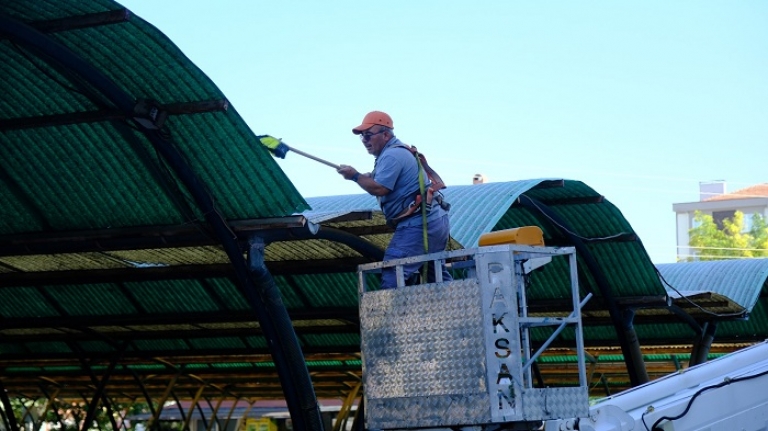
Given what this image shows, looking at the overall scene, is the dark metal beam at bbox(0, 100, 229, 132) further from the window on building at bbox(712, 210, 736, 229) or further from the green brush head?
the window on building at bbox(712, 210, 736, 229)

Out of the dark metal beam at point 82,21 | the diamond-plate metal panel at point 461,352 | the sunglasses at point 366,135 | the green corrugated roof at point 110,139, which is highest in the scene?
the dark metal beam at point 82,21

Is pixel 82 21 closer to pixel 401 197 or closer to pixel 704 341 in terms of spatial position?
pixel 401 197

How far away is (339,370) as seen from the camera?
1329 inches

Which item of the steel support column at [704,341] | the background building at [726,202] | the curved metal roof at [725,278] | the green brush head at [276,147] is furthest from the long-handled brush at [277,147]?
the background building at [726,202]

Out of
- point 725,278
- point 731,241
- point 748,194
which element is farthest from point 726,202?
point 725,278

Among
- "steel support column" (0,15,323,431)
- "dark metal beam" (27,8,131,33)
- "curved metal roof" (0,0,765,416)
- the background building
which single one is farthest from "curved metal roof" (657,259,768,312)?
the background building

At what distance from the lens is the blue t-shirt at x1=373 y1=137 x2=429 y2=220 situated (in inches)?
428

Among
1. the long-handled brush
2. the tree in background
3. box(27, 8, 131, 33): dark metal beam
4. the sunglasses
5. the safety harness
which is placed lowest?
the safety harness

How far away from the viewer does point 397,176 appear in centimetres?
1092

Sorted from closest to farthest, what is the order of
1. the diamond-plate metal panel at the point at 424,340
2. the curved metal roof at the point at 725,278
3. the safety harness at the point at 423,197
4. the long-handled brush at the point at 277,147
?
the diamond-plate metal panel at the point at 424,340 → the safety harness at the point at 423,197 → the long-handled brush at the point at 277,147 → the curved metal roof at the point at 725,278

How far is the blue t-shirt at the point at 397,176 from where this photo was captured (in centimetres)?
1088

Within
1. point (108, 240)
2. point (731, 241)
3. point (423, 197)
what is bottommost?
point (423, 197)

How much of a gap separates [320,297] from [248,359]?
26.6ft

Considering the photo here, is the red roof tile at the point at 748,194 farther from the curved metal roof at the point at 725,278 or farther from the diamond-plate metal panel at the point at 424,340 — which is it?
the diamond-plate metal panel at the point at 424,340
